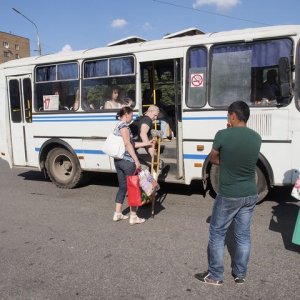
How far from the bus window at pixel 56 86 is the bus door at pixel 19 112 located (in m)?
0.33

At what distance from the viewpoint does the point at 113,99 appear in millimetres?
7625

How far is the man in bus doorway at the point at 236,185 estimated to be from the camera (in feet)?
11.7

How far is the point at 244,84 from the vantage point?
635 cm

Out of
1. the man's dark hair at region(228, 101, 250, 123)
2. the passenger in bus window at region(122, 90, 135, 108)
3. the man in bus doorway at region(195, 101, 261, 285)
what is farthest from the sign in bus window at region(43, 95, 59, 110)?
the man's dark hair at region(228, 101, 250, 123)

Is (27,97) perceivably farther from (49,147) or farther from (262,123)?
(262,123)

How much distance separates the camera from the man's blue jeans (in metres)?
3.70

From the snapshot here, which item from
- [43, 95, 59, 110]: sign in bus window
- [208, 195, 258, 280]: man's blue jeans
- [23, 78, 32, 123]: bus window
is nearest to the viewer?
[208, 195, 258, 280]: man's blue jeans

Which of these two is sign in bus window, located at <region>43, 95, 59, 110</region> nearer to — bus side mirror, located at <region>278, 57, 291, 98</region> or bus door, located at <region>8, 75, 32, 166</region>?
bus door, located at <region>8, 75, 32, 166</region>

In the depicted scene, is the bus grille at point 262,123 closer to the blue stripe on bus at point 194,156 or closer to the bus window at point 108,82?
the blue stripe on bus at point 194,156

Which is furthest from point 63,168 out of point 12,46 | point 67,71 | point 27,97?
point 12,46

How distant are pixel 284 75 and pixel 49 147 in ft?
17.1

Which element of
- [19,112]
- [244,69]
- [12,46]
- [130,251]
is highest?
[12,46]

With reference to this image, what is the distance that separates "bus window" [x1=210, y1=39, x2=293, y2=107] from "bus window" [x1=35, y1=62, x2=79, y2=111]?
3.05 metres

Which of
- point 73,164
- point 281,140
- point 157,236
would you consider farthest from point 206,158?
point 73,164
